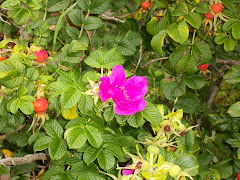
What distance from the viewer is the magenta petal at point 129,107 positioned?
0.85 meters

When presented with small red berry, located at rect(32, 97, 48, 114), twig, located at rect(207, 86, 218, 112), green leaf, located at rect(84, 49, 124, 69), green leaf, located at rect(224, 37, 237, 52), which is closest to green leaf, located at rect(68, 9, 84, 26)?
green leaf, located at rect(84, 49, 124, 69)

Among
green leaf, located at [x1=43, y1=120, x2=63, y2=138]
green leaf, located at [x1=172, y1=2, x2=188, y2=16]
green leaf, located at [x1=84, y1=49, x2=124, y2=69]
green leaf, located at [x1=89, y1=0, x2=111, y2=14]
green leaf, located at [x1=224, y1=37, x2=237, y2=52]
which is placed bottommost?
green leaf, located at [x1=43, y1=120, x2=63, y2=138]

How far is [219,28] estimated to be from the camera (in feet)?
4.70

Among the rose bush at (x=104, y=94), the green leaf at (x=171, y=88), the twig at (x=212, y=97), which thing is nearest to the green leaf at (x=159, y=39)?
the rose bush at (x=104, y=94)

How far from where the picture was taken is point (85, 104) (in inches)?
35.3

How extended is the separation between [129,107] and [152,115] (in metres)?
0.11

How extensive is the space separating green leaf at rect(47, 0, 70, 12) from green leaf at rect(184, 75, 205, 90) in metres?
0.78

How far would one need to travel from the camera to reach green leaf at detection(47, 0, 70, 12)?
129 centimetres

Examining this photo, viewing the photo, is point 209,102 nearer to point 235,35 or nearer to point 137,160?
point 235,35

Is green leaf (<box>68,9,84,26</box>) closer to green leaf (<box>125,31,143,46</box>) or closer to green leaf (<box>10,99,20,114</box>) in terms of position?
green leaf (<box>125,31,143,46</box>)

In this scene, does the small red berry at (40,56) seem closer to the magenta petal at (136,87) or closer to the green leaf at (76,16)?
the green leaf at (76,16)

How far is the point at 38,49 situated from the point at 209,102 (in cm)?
172

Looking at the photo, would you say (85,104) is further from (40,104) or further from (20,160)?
(20,160)

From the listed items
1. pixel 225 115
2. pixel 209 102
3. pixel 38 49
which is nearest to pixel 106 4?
pixel 38 49
